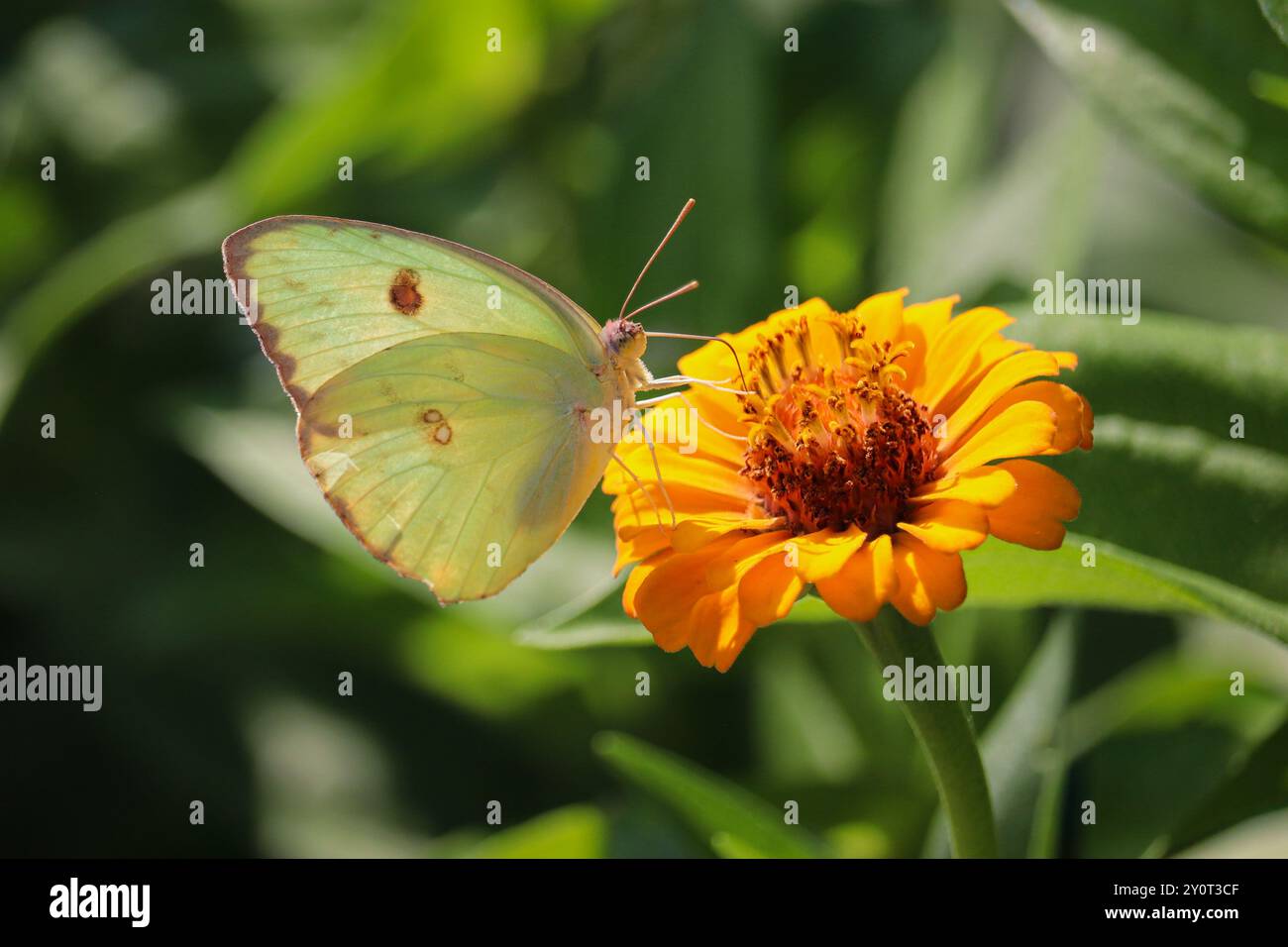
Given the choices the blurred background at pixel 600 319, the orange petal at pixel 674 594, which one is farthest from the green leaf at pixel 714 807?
the orange petal at pixel 674 594

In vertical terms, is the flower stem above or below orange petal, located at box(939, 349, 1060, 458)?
below

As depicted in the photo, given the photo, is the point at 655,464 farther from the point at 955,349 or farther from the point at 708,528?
the point at 955,349

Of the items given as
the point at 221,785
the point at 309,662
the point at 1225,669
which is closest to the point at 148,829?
the point at 221,785

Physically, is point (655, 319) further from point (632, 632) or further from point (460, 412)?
point (632, 632)

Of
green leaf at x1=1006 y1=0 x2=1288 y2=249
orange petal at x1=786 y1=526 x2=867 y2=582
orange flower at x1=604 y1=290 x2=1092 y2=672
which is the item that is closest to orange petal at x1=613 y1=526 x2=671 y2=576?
orange flower at x1=604 y1=290 x2=1092 y2=672

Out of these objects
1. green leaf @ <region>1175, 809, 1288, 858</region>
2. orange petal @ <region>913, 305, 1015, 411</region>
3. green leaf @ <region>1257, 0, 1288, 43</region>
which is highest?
green leaf @ <region>1257, 0, 1288, 43</region>

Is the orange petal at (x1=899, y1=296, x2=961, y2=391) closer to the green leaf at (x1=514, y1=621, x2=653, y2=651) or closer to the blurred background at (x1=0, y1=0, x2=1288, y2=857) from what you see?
the blurred background at (x1=0, y1=0, x2=1288, y2=857)

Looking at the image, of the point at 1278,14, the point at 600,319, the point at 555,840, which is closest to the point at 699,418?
the point at 555,840

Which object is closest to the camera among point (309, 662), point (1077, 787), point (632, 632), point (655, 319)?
point (632, 632)
